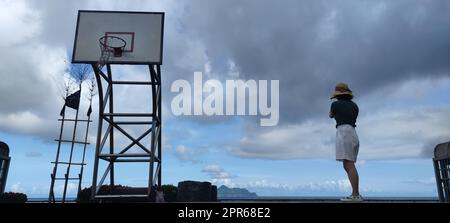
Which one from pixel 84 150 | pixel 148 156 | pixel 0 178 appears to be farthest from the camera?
pixel 84 150

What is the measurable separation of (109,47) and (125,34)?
0.61 meters

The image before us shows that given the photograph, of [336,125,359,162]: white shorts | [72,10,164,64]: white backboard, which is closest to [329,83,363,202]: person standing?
[336,125,359,162]: white shorts

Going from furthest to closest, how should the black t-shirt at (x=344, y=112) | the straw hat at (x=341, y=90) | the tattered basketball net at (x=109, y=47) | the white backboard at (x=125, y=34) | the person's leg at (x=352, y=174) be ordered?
the white backboard at (x=125, y=34) → the tattered basketball net at (x=109, y=47) → the straw hat at (x=341, y=90) → the black t-shirt at (x=344, y=112) → the person's leg at (x=352, y=174)

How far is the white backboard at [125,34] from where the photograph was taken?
9.72 meters

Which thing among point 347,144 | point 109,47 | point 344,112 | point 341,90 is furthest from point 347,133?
point 109,47

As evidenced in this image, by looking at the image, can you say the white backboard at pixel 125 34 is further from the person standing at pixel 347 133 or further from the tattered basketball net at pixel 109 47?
the person standing at pixel 347 133

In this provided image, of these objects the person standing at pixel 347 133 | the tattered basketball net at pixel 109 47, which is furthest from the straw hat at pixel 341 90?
the tattered basketball net at pixel 109 47

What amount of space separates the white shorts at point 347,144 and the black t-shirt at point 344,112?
87 mm

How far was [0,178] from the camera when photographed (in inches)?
235
